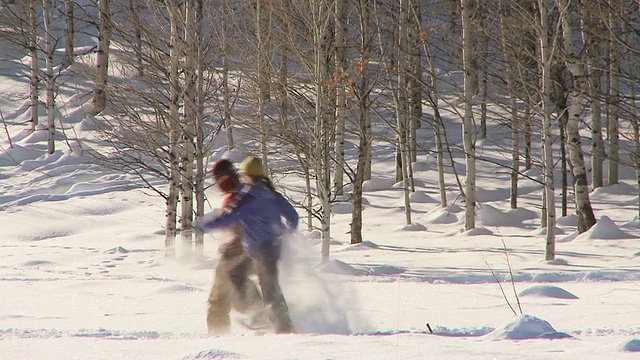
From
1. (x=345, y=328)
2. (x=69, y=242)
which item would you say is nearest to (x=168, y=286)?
(x=345, y=328)

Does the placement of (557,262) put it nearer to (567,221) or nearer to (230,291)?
(230,291)

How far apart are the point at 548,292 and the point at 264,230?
3.49m

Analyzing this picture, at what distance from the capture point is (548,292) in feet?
23.1

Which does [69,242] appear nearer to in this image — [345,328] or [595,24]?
[345,328]

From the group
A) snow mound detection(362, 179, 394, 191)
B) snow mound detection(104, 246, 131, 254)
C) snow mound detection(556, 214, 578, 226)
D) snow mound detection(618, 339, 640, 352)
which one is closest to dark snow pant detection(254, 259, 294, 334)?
snow mound detection(618, 339, 640, 352)

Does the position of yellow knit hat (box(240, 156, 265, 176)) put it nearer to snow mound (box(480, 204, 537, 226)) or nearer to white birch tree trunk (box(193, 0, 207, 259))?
white birch tree trunk (box(193, 0, 207, 259))

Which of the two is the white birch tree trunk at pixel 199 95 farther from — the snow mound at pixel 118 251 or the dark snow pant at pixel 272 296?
the dark snow pant at pixel 272 296

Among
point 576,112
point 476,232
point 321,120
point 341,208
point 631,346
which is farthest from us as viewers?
point 341,208

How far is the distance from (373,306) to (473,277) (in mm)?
2716

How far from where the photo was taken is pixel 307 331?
5.52 meters

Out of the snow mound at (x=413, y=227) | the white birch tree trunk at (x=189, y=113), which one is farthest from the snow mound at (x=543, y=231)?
the white birch tree trunk at (x=189, y=113)

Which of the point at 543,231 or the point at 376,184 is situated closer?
the point at 543,231

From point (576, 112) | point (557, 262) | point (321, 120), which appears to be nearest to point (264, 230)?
point (321, 120)

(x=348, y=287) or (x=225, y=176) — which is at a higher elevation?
(x=225, y=176)
